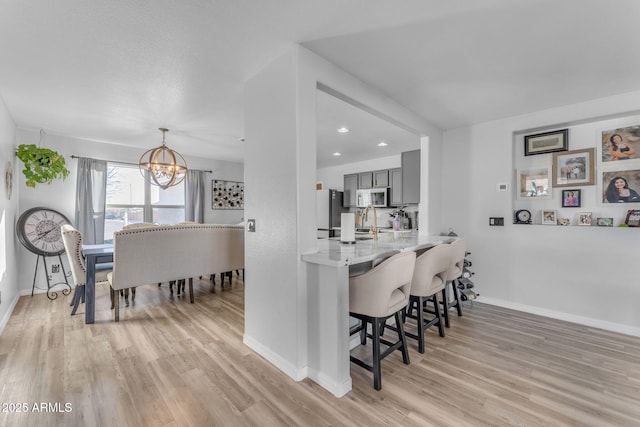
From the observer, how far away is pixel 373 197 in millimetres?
5727

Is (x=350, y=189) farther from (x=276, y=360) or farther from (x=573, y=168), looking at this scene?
(x=276, y=360)


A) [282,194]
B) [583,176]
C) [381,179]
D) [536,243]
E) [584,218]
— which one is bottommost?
[536,243]

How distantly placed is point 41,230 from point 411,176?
558 centimetres

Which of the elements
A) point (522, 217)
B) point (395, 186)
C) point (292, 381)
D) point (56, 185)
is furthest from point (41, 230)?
point (522, 217)

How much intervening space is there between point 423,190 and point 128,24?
130 inches

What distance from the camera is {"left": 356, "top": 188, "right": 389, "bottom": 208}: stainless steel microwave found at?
5555 millimetres

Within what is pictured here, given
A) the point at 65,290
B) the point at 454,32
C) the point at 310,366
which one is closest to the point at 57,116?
the point at 65,290

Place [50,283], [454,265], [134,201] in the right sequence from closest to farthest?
[454,265]
[50,283]
[134,201]

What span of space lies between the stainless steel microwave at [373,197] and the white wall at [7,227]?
204 inches

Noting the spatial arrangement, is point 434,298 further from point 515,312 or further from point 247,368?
point 247,368

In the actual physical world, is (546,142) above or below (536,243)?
above

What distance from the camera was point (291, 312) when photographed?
196cm

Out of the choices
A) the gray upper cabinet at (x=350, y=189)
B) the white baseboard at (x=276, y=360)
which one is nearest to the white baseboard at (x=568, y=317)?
the white baseboard at (x=276, y=360)

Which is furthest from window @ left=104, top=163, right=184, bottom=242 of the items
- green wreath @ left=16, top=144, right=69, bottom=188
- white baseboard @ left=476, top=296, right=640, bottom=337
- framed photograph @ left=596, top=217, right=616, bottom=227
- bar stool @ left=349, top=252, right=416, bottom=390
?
framed photograph @ left=596, top=217, right=616, bottom=227
